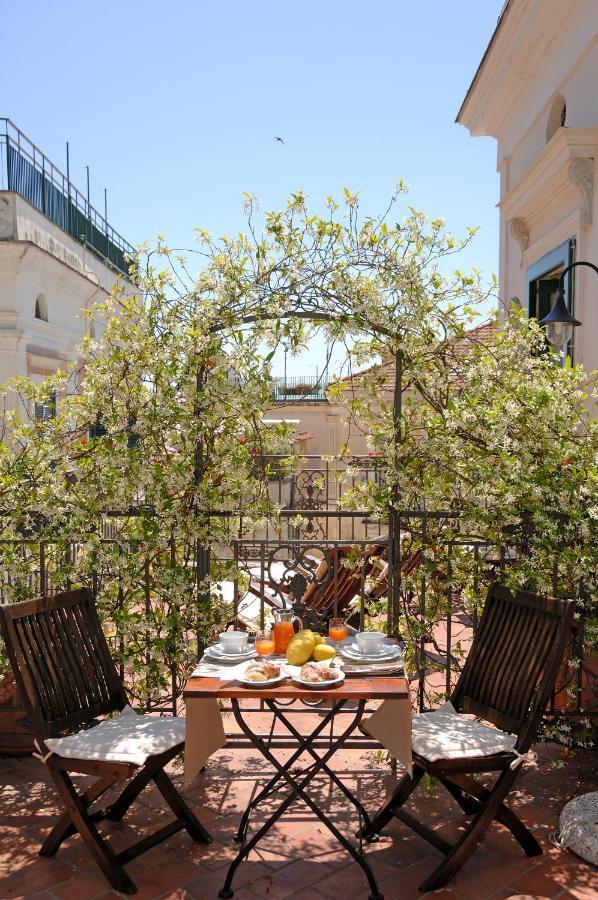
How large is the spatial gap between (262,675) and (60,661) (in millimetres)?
990

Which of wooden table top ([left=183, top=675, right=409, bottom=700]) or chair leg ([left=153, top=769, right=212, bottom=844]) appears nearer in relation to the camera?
wooden table top ([left=183, top=675, right=409, bottom=700])

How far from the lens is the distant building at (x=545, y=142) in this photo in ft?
22.7

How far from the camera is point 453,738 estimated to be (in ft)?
10.7

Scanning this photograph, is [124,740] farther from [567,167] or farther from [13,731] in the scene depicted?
[567,167]

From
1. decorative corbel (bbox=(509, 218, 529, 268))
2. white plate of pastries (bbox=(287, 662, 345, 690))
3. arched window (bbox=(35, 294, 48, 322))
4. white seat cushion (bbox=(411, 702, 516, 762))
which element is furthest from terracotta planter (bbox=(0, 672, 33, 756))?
arched window (bbox=(35, 294, 48, 322))

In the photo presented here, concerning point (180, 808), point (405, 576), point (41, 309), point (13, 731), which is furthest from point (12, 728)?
point (41, 309)

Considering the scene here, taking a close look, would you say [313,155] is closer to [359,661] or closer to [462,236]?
[462,236]

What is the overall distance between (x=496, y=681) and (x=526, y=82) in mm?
7670

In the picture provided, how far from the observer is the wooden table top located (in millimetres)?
2969

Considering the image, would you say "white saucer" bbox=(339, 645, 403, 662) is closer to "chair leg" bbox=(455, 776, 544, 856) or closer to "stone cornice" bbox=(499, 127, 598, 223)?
"chair leg" bbox=(455, 776, 544, 856)

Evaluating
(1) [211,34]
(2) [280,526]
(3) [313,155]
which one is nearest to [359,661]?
(2) [280,526]

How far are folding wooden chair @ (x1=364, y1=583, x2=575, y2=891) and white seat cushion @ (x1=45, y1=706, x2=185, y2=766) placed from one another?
3.22ft

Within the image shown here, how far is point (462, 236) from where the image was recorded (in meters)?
4.20

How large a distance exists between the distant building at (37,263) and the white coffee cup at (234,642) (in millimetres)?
7127
